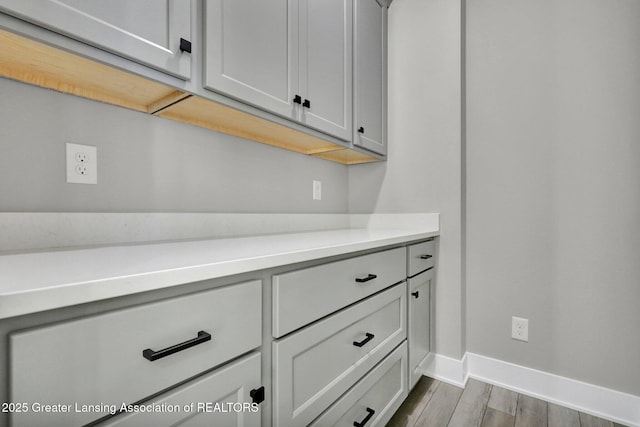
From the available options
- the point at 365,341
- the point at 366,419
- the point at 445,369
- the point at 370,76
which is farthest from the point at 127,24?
the point at 445,369

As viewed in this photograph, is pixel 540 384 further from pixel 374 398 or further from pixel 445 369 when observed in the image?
pixel 374 398

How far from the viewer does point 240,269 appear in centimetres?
65

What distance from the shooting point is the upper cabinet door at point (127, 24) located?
2.10ft

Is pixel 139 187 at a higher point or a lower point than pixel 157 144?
lower

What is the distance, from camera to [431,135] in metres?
1.80

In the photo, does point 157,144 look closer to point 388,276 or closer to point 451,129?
point 388,276

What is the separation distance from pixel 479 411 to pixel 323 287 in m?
1.19

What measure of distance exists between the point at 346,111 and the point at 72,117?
1094 millimetres

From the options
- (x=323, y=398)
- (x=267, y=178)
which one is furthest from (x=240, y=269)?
(x=267, y=178)

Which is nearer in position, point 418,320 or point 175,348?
point 175,348

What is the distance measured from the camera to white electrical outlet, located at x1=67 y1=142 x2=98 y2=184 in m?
0.90

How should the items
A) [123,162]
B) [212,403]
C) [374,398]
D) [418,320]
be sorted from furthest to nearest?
[418,320] → [374,398] → [123,162] → [212,403]

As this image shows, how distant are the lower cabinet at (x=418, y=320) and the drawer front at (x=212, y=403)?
3.12ft

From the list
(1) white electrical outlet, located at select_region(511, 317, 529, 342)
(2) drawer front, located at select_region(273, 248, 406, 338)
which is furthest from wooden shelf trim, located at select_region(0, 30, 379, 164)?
(1) white electrical outlet, located at select_region(511, 317, 529, 342)
